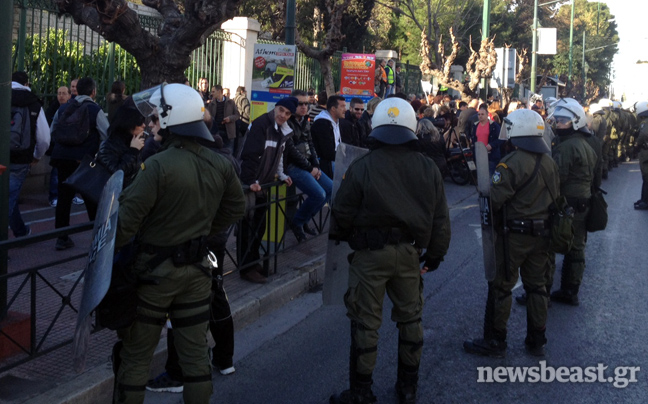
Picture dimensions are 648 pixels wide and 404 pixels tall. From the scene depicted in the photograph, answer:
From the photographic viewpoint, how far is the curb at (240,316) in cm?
421

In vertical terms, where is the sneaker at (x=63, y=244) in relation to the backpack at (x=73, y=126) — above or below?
below

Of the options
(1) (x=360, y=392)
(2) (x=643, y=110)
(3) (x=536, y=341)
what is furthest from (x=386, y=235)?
(2) (x=643, y=110)

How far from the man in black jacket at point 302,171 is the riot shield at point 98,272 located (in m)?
4.05

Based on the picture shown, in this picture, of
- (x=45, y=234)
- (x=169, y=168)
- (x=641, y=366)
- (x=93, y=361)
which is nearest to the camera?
(x=169, y=168)

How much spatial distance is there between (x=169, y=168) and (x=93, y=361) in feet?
5.75

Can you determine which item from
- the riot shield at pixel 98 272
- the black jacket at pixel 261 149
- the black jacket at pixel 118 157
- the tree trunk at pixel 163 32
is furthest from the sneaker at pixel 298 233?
the riot shield at pixel 98 272

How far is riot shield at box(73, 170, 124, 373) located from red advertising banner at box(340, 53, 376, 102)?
1132cm

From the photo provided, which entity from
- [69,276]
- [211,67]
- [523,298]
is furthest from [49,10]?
[523,298]

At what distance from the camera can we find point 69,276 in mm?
4844

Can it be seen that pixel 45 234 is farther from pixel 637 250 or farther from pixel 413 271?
pixel 637 250

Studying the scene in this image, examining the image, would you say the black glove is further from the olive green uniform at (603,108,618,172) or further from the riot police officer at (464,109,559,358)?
the olive green uniform at (603,108,618,172)

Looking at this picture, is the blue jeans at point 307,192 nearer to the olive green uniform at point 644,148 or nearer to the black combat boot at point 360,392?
the black combat boot at point 360,392

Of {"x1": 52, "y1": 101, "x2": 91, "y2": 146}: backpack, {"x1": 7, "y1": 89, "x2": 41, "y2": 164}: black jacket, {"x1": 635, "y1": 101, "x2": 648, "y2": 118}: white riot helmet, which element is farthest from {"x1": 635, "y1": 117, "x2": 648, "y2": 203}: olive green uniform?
{"x1": 7, "y1": 89, "x2": 41, "y2": 164}: black jacket

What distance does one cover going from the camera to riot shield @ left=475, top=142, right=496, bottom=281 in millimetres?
5270
